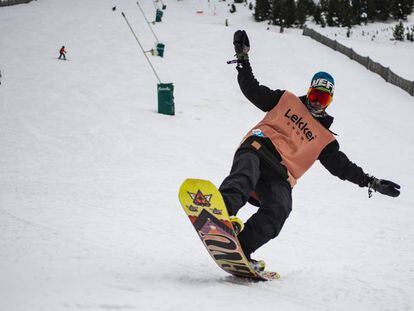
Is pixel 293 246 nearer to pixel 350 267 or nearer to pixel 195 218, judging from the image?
pixel 350 267

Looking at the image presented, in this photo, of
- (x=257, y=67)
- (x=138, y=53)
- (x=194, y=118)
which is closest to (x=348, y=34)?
(x=257, y=67)

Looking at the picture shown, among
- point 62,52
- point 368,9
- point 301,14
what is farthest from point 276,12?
point 62,52

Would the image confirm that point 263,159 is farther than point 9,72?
No

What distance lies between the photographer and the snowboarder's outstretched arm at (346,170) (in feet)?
12.0

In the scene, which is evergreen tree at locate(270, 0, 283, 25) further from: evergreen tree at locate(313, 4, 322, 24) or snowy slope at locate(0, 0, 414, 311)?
snowy slope at locate(0, 0, 414, 311)

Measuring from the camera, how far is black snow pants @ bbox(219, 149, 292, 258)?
2.90 m

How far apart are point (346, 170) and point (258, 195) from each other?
2.96 feet

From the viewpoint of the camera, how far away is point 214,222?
9.14 ft

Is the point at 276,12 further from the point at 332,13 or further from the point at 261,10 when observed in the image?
the point at 332,13

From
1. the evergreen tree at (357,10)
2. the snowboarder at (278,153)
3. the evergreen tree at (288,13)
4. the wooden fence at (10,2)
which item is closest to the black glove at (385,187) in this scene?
the snowboarder at (278,153)

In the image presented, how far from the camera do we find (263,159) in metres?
3.31

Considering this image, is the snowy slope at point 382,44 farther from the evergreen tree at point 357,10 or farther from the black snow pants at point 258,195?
the black snow pants at point 258,195

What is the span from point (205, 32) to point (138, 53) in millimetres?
7054

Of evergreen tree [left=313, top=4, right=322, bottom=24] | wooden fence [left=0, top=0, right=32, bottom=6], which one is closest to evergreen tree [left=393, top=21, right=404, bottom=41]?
evergreen tree [left=313, top=4, right=322, bottom=24]
